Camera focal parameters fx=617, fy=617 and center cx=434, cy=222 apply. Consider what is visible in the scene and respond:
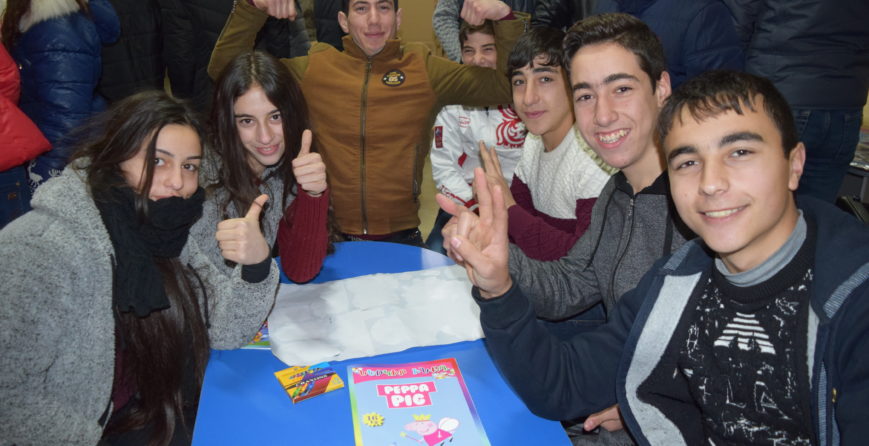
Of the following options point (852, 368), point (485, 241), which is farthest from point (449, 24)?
point (852, 368)

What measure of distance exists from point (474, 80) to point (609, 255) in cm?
112

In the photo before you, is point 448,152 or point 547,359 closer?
point 547,359

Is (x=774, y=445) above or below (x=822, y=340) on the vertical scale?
below

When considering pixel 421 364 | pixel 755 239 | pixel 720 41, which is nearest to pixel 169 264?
pixel 421 364

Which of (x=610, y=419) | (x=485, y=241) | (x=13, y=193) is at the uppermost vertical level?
(x=485, y=241)

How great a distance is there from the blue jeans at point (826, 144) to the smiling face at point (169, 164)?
6.73 ft

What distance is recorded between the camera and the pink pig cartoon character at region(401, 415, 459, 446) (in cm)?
118

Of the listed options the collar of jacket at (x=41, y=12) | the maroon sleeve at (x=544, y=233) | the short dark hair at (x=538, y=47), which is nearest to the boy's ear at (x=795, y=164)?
the maroon sleeve at (x=544, y=233)

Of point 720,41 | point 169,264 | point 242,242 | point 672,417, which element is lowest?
point 672,417

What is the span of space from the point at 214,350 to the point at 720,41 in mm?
1920

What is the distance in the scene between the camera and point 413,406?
50.1 inches

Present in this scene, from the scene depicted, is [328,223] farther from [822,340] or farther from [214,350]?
[822,340]

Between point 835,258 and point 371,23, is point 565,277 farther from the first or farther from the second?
point 371,23

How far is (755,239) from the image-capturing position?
1221 millimetres
